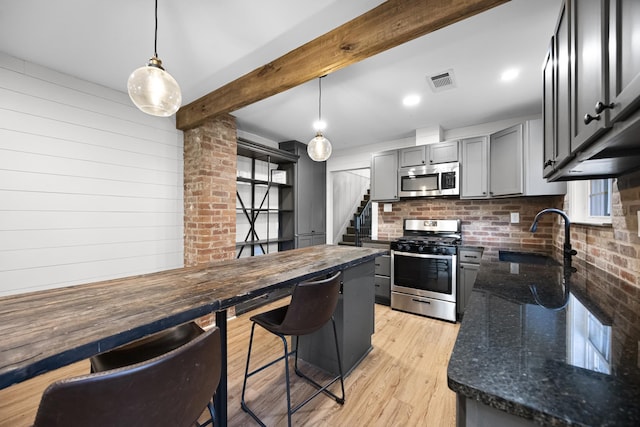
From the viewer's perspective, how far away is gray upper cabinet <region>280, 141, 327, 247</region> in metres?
4.35

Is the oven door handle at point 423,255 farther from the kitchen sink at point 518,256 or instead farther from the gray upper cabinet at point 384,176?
the gray upper cabinet at point 384,176

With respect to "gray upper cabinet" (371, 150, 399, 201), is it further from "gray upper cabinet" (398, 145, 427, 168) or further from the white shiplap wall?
the white shiplap wall

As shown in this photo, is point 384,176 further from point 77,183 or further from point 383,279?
point 77,183

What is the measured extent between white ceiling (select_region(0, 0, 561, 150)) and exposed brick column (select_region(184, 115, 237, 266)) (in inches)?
18.1

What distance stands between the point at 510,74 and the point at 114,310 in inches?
128

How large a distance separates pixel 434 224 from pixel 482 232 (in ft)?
1.99

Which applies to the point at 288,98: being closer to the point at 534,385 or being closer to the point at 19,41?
the point at 19,41

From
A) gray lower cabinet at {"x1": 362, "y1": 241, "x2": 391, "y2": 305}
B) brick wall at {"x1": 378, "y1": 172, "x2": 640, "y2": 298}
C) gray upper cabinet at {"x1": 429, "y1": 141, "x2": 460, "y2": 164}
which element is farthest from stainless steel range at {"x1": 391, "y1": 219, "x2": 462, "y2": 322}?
gray upper cabinet at {"x1": 429, "y1": 141, "x2": 460, "y2": 164}

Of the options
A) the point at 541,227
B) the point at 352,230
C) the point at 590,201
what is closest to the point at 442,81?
the point at 590,201

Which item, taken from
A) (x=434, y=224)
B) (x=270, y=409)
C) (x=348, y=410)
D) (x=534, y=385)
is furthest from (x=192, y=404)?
(x=434, y=224)

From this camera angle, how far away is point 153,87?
55.2 inches

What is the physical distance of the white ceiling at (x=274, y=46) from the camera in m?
1.63

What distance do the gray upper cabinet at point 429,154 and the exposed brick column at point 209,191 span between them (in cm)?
243

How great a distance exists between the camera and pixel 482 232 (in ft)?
11.4
